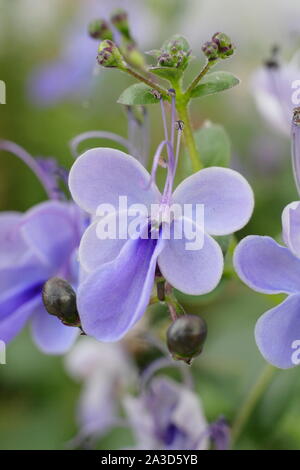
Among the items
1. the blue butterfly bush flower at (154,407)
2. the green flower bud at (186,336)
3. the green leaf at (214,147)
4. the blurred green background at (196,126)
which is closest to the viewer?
the green flower bud at (186,336)

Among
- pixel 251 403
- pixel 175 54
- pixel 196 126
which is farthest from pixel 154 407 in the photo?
pixel 196 126

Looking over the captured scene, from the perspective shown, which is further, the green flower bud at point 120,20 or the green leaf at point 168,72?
the green flower bud at point 120,20

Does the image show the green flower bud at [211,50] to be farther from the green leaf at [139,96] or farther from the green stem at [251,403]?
the green stem at [251,403]

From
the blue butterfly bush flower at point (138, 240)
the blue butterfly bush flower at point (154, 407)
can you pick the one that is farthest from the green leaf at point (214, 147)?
the blue butterfly bush flower at point (154, 407)

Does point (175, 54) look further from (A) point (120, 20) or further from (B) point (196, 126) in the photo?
(B) point (196, 126)

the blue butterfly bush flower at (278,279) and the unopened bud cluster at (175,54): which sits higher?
the unopened bud cluster at (175,54)

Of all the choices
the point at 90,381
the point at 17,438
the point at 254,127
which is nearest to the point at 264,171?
the point at 254,127
